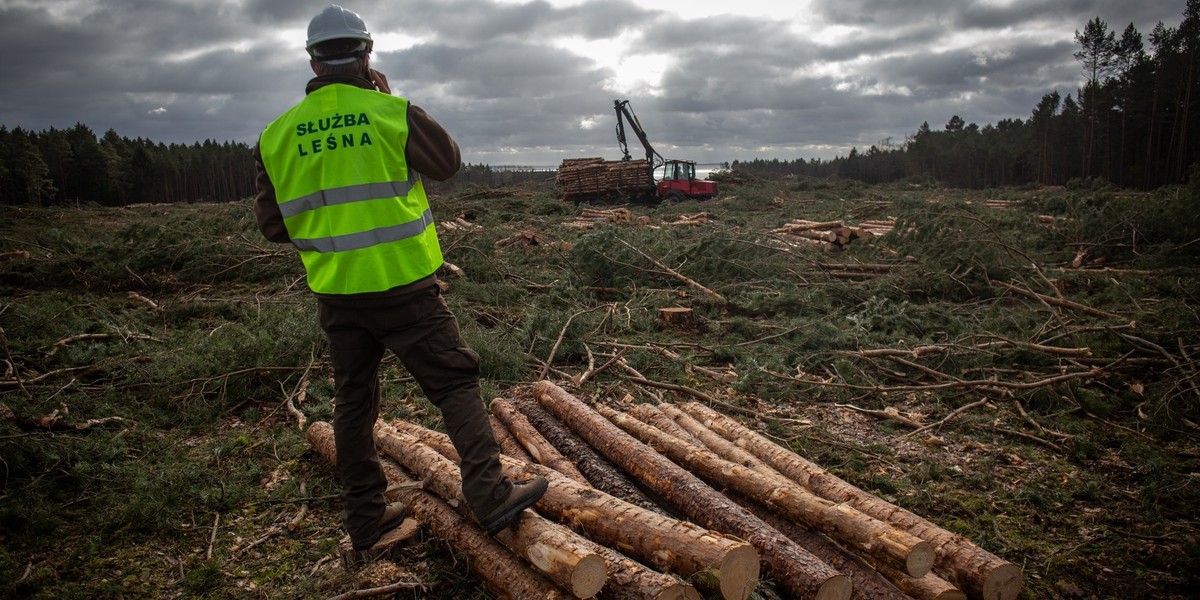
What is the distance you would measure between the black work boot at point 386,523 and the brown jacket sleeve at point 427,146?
165cm

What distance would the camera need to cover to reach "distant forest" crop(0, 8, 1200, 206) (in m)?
28.9

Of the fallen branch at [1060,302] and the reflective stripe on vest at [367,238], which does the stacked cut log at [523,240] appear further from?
the reflective stripe on vest at [367,238]

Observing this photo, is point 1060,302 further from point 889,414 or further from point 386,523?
point 386,523

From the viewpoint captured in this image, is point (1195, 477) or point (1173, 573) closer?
point (1173, 573)

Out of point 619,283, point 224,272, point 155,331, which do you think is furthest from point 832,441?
point 224,272

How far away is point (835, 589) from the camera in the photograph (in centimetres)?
254

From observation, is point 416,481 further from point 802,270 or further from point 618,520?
point 802,270

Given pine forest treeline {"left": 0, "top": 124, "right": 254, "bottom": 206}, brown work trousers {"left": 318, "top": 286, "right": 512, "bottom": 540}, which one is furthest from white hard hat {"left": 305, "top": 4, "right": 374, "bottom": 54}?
pine forest treeline {"left": 0, "top": 124, "right": 254, "bottom": 206}

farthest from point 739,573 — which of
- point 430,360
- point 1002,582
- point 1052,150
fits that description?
point 1052,150

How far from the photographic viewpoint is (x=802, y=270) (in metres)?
10.2

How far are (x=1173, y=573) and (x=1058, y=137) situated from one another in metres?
47.2

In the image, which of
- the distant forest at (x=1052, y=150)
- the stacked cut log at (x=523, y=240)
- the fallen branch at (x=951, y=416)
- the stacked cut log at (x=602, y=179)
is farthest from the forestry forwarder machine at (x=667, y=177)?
the fallen branch at (x=951, y=416)

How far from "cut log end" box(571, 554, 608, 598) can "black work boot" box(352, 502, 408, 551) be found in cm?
116

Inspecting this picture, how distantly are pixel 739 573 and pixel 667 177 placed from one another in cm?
2622
